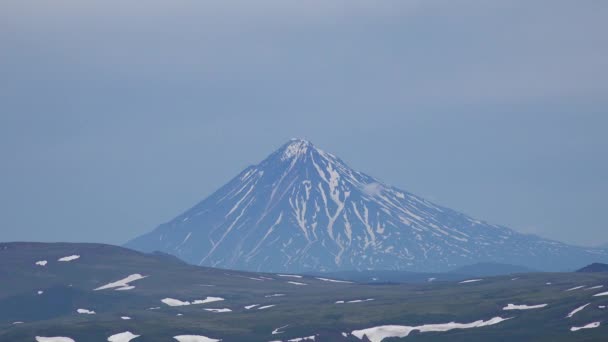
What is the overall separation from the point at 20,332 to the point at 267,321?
3269 cm

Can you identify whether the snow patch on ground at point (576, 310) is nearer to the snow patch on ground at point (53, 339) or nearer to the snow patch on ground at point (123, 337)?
the snow patch on ground at point (123, 337)

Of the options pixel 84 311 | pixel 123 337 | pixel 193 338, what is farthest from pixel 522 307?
pixel 84 311

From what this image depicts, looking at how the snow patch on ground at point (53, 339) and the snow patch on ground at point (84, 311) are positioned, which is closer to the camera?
the snow patch on ground at point (53, 339)

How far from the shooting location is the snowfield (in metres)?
151

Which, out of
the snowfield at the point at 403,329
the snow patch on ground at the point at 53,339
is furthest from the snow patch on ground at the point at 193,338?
the snowfield at the point at 403,329

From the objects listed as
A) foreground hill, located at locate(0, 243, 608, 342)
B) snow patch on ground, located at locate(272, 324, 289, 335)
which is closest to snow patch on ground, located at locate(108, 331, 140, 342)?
foreground hill, located at locate(0, 243, 608, 342)

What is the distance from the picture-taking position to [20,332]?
15125cm

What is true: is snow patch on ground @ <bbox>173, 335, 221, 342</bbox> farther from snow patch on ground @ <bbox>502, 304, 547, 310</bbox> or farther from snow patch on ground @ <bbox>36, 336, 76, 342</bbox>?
snow patch on ground @ <bbox>502, 304, 547, 310</bbox>

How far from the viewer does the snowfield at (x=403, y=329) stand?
151000 millimetres

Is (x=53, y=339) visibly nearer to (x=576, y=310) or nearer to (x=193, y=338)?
(x=193, y=338)

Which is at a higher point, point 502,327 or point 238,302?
point 238,302

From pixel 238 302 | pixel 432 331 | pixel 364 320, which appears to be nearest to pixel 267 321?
pixel 364 320

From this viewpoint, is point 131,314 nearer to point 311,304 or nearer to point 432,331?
point 311,304

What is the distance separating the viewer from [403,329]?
15375cm
